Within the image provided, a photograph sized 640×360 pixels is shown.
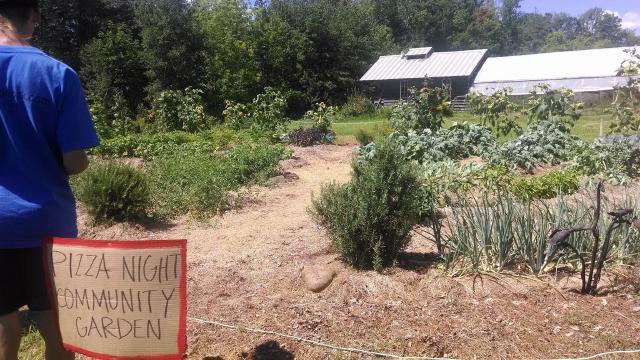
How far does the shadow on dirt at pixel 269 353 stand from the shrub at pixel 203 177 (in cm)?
326

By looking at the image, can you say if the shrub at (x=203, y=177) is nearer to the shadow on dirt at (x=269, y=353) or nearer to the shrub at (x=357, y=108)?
the shadow on dirt at (x=269, y=353)

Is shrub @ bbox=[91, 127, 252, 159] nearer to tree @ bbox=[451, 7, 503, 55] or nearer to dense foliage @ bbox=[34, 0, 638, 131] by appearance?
dense foliage @ bbox=[34, 0, 638, 131]

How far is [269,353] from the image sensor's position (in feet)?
10.3

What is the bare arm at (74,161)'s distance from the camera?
220 cm

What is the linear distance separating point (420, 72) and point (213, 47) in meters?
11.8

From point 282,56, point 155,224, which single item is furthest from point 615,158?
point 282,56

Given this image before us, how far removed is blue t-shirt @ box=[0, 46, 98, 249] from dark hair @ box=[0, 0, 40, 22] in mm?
134

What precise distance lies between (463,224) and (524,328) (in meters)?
0.89

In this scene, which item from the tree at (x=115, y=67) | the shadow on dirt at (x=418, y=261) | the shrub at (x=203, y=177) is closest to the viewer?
the shadow on dirt at (x=418, y=261)

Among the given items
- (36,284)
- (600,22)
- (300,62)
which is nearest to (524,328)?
(36,284)

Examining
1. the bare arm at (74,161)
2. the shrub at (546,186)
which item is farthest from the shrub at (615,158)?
the bare arm at (74,161)

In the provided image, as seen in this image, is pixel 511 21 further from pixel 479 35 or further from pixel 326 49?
pixel 326 49

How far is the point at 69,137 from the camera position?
2162 mm

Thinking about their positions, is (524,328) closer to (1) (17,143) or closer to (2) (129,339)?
(2) (129,339)
